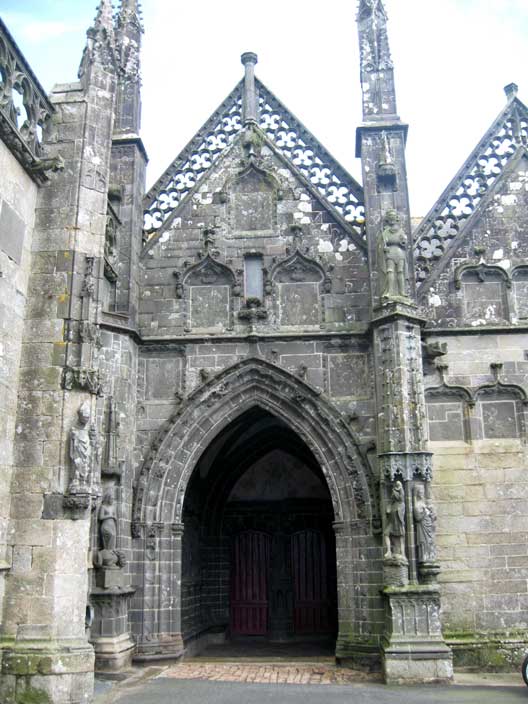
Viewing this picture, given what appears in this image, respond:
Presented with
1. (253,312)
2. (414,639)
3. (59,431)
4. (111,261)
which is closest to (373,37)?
(253,312)

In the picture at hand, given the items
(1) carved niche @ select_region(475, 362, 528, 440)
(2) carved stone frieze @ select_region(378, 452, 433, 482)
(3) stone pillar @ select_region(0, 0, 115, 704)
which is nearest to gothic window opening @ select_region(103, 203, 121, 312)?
(3) stone pillar @ select_region(0, 0, 115, 704)

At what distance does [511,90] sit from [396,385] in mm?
6714

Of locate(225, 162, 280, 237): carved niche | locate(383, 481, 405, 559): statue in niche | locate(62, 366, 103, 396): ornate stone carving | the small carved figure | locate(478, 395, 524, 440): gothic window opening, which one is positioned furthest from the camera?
locate(225, 162, 280, 237): carved niche

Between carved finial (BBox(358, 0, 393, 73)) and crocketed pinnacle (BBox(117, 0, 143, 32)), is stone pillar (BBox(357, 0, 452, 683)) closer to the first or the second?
carved finial (BBox(358, 0, 393, 73))

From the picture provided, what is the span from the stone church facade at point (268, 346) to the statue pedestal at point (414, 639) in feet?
0.09

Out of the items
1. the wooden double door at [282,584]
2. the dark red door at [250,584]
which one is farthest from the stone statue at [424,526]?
the dark red door at [250,584]

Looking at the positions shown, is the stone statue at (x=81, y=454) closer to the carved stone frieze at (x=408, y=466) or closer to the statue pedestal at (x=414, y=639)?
the carved stone frieze at (x=408, y=466)

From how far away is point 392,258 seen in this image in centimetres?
1280

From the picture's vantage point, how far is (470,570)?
12328mm

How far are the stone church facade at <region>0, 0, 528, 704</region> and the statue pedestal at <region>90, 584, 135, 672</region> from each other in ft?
0.12

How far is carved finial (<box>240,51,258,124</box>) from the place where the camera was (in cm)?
1501

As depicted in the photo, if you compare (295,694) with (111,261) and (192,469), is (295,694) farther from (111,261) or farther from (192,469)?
(111,261)

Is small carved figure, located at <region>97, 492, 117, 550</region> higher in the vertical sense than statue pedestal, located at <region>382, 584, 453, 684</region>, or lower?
higher

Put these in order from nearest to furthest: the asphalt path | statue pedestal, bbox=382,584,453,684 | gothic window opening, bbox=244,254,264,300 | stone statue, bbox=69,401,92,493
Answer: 1. stone statue, bbox=69,401,92,493
2. the asphalt path
3. statue pedestal, bbox=382,584,453,684
4. gothic window opening, bbox=244,254,264,300
